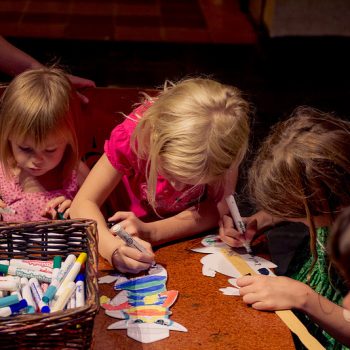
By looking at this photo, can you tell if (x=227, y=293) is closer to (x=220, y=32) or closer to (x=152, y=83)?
(x=152, y=83)

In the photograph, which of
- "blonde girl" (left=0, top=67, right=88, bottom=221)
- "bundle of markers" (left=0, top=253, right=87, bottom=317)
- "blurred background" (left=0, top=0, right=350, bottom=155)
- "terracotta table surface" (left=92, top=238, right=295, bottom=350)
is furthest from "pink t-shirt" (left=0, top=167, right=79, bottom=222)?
"blurred background" (left=0, top=0, right=350, bottom=155)

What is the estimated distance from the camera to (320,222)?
4.95 ft

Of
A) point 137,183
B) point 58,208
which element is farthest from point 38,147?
point 137,183

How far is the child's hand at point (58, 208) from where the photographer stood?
176 cm

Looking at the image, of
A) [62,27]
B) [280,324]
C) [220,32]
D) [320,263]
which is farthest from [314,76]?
[280,324]

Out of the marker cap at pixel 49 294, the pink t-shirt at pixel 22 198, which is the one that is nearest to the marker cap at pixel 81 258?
the marker cap at pixel 49 294

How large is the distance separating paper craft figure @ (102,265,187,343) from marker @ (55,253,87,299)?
131 mm

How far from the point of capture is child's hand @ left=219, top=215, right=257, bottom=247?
1.64 m

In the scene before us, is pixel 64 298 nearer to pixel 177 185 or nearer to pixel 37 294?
pixel 37 294

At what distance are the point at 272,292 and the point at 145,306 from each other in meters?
0.28

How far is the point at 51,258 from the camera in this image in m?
1.39

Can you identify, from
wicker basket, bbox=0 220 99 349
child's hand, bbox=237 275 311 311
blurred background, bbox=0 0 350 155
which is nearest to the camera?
wicker basket, bbox=0 220 99 349

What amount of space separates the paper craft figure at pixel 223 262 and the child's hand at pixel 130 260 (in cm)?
14

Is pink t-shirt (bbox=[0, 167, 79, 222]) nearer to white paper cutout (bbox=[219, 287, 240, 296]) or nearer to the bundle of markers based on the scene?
the bundle of markers
